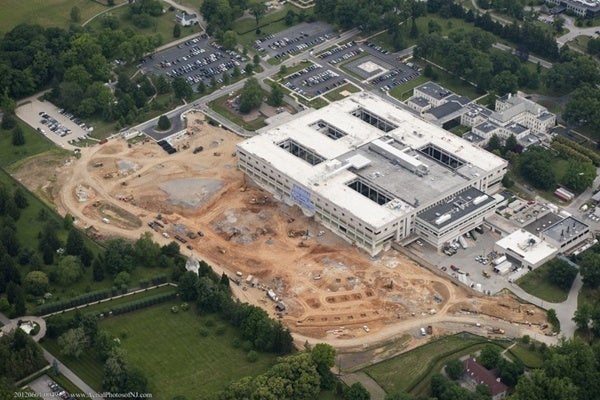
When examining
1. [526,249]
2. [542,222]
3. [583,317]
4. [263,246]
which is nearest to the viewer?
[583,317]

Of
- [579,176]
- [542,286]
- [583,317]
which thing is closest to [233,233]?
[542,286]

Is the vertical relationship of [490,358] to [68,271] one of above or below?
below

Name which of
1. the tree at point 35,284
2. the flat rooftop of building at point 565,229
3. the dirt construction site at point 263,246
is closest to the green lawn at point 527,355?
the dirt construction site at point 263,246

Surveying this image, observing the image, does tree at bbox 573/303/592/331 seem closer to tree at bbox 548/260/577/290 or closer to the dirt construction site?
the dirt construction site

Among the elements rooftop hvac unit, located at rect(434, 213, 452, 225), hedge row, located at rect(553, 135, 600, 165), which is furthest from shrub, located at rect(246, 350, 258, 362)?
hedge row, located at rect(553, 135, 600, 165)

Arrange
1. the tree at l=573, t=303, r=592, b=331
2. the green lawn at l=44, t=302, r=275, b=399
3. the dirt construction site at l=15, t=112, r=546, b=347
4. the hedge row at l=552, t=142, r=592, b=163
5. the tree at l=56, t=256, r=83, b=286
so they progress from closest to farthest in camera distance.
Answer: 1. the green lawn at l=44, t=302, r=275, b=399
2. the tree at l=573, t=303, r=592, b=331
3. the dirt construction site at l=15, t=112, r=546, b=347
4. the tree at l=56, t=256, r=83, b=286
5. the hedge row at l=552, t=142, r=592, b=163

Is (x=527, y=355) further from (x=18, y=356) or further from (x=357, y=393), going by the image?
(x=18, y=356)

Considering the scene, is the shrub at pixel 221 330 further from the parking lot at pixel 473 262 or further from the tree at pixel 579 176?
the tree at pixel 579 176
